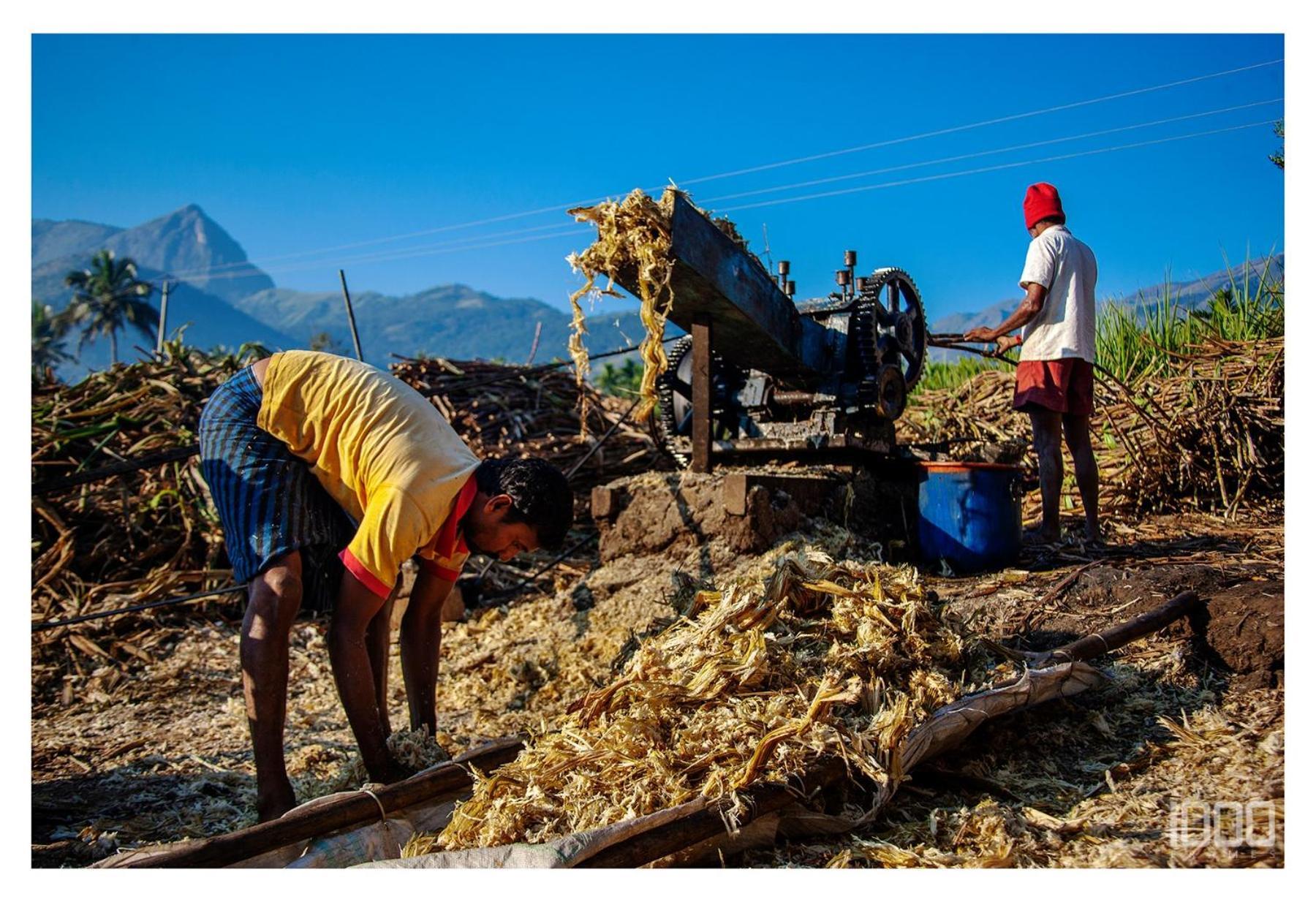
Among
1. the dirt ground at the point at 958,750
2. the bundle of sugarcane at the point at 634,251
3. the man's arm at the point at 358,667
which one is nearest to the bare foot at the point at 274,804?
the man's arm at the point at 358,667

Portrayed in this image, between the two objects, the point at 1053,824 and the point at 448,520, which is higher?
the point at 448,520

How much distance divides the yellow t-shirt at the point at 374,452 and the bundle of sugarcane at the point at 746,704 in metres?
0.66

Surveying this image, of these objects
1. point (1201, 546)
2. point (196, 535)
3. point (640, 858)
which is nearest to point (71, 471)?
point (196, 535)

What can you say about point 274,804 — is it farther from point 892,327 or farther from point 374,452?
point 892,327

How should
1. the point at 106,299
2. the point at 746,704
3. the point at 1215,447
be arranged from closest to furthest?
the point at 746,704, the point at 1215,447, the point at 106,299

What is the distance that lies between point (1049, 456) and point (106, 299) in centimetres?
6447

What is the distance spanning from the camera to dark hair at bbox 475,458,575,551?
2801mm

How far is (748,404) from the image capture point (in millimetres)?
5336

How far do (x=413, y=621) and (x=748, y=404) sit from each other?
2591mm

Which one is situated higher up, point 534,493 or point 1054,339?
point 1054,339

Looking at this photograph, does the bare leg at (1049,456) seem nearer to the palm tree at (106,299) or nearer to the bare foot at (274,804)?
the bare foot at (274,804)

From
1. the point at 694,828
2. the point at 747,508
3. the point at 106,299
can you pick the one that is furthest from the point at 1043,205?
the point at 106,299

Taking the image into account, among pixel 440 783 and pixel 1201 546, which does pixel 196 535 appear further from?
pixel 1201 546

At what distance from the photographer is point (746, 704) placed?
98.9 inches
